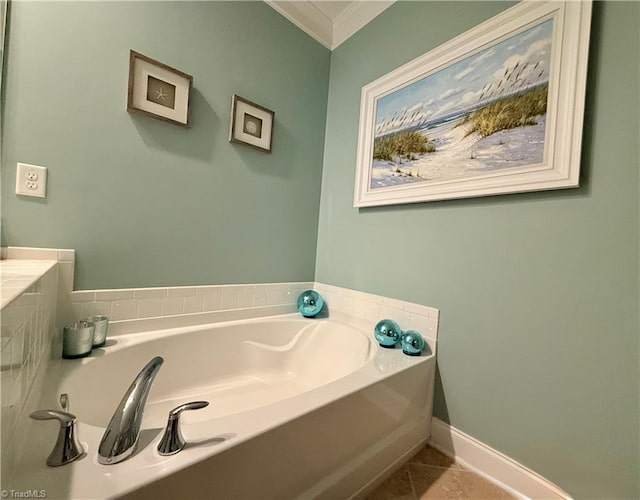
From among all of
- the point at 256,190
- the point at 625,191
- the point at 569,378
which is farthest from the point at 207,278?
the point at 625,191

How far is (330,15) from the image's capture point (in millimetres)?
1761

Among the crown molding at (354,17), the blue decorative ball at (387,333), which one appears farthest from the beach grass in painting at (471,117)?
the blue decorative ball at (387,333)

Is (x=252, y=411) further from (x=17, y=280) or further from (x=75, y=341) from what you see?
(x=75, y=341)

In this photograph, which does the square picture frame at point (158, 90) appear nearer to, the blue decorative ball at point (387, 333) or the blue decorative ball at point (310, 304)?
the blue decorative ball at point (310, 304)

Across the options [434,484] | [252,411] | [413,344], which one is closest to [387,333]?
[413,344]

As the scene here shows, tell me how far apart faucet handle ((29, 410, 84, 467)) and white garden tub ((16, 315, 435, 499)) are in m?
0.02

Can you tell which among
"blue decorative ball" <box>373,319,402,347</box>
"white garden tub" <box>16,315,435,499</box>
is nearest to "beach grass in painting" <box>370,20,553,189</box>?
"blue decorative ball" <box>373,319,402,347</box>

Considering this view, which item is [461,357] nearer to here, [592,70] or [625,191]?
[625,191]

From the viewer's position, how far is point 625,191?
2.66 ft

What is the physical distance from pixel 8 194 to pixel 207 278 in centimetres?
80

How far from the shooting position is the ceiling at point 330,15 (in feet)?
5.23

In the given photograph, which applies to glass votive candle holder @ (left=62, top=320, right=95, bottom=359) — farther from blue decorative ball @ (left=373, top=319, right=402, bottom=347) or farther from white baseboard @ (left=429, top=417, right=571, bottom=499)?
white baseboard @ (left=429, top=417, right=571, bottom=499)

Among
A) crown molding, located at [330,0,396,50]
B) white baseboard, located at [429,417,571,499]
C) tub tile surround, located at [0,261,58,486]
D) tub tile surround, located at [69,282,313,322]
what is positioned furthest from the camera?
crown molding, located at [330,0,396,50]

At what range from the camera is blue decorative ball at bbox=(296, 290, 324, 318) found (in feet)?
5.49
